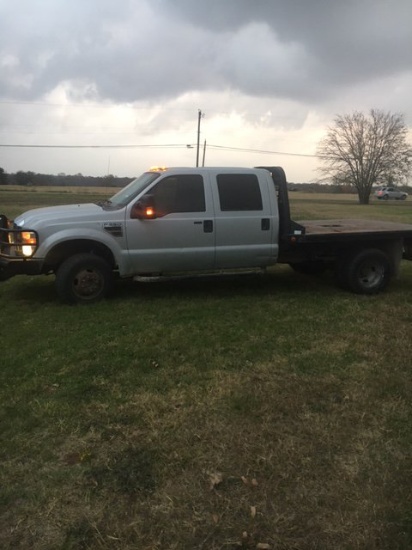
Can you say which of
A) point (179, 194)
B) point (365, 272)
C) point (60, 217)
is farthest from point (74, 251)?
point (365, 272)

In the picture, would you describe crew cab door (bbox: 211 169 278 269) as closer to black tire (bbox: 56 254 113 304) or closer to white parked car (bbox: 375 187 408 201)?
black tire (bbox: 56 254 113 304)

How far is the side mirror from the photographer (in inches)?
255

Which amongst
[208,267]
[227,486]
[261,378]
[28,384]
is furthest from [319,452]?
[208,267]

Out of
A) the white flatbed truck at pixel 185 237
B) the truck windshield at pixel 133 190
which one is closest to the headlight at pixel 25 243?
the white flatbed truck at pixel 185 237

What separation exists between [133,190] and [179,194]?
68cm

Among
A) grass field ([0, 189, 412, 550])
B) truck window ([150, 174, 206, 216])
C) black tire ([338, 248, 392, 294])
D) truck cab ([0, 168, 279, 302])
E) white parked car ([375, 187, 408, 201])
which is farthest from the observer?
white parked car ([375, 187, 408, 201])

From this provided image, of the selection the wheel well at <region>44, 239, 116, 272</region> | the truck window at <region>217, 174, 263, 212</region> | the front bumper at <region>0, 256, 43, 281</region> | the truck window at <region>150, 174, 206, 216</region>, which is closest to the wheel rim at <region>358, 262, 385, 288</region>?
the truck window at <region>217, 174, 263, 212</region>

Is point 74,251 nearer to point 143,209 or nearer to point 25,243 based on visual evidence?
point 25,243

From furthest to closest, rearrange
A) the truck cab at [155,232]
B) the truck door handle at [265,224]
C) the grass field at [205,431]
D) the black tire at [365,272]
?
the black tire at [365,272]
the truck door handle at [265,224]
the truck cab at [155,232]
the grass field at [205,431]

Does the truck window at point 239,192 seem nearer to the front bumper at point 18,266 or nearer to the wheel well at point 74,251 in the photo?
the wheel well at point 74,251

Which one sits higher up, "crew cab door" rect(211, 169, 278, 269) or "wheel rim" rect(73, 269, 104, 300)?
"crew cab door" rect(211, 169, 278, 269)

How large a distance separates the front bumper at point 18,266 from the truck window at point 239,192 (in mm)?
2553

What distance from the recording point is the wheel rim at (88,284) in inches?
255

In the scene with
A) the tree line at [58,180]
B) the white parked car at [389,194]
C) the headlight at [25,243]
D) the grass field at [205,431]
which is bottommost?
the grass field at [205,431]
